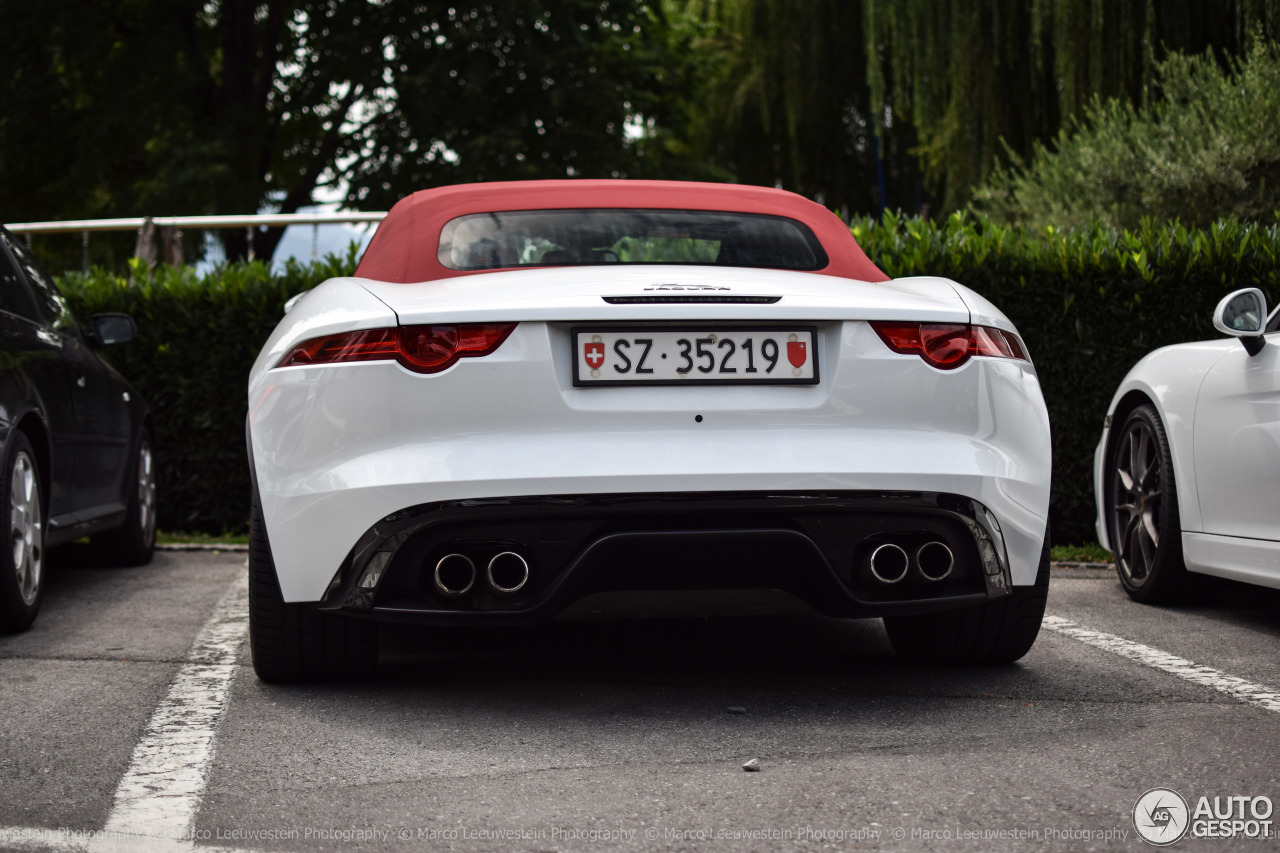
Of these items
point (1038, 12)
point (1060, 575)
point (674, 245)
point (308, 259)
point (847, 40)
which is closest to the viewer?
point (674, 245)

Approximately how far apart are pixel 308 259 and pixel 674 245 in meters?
4.87

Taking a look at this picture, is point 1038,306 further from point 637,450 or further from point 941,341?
point 637,450

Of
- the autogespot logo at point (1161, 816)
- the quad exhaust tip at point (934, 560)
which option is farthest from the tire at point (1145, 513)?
the autogespot logo at point (1161, 816)

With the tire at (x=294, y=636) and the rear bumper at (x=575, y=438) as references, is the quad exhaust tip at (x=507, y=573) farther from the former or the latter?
the tire at (x=294, y=636)

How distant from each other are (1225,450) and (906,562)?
1972 mm

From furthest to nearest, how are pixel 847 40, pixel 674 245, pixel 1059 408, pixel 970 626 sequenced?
1. pixel 847 40
2. pixel 1059 408
3. pixel 674 245
4. pixel 970 626

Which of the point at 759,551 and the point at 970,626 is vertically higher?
the point at 759,551

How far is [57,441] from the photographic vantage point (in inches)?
219

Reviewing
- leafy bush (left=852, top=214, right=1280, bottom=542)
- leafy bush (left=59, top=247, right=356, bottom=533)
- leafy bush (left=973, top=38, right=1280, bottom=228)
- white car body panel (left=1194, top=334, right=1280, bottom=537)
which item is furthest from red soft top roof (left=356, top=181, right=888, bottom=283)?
leafy bush (left=973, top=38, right=1280, bottom=228)

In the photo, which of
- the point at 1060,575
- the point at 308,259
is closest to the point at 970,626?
the point at 1060,575

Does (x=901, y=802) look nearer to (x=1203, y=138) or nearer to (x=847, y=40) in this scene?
(x=1203, y=138)

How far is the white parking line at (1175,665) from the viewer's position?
3766 millimetres

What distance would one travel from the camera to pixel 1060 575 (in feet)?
22.1

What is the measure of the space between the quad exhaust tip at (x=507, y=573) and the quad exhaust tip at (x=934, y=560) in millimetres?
974
